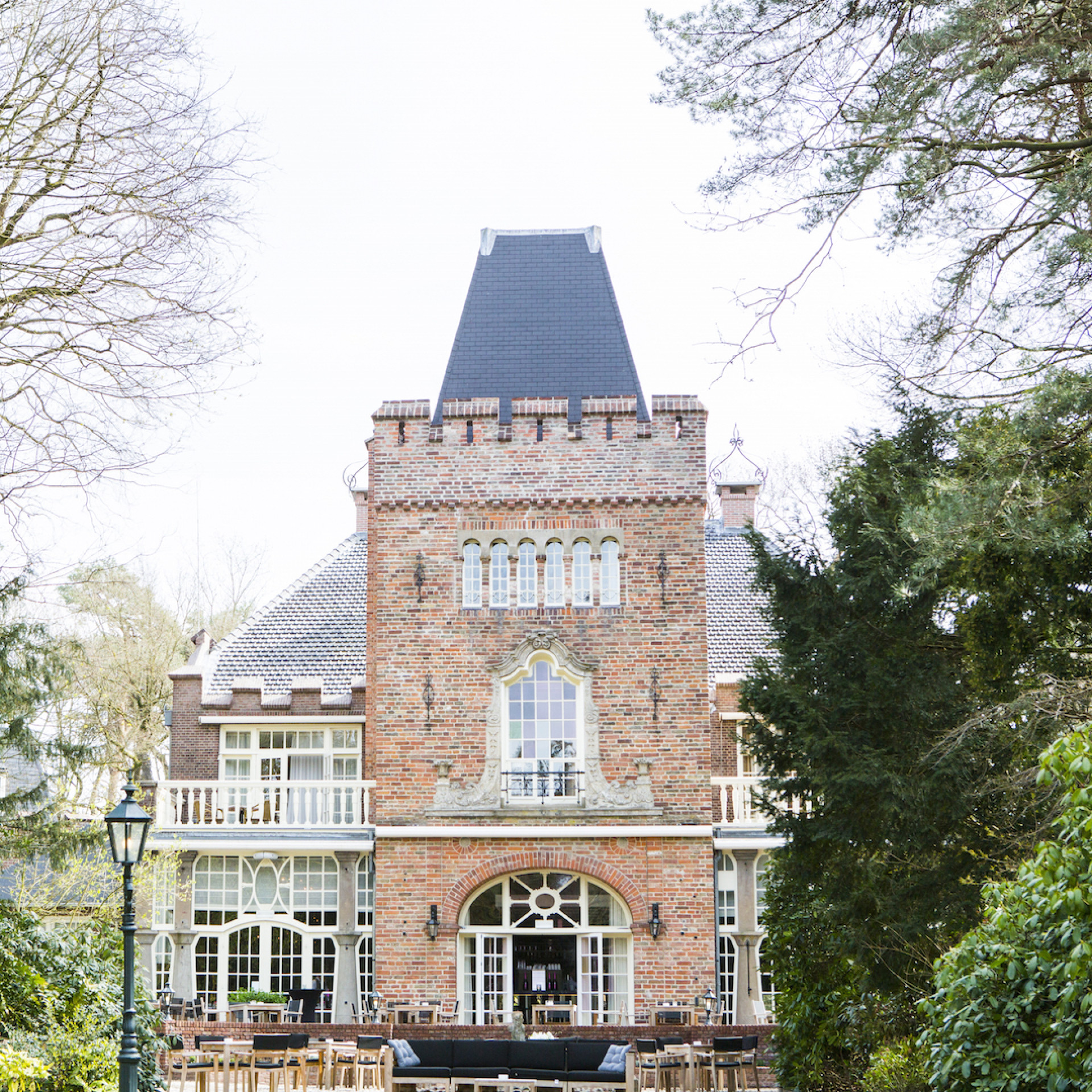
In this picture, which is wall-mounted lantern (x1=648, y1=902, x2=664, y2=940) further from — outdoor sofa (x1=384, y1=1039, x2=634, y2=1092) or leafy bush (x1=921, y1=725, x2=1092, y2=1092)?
leafy bush (x1=921, y1=725, x2=1092, y2=1092)

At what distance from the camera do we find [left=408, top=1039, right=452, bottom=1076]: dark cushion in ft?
49.9

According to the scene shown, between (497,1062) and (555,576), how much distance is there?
8468 millimetres

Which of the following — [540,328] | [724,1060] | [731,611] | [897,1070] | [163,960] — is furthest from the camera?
[731,611]

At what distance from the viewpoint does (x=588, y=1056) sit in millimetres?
15188

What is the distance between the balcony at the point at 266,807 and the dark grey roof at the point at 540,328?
21.1 ft

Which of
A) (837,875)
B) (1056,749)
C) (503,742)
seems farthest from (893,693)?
(503,742)

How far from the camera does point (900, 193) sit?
9.30m


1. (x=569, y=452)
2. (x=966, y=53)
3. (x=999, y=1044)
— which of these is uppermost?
(x=569, y=452)

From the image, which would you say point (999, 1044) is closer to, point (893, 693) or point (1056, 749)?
point (1056, 749)

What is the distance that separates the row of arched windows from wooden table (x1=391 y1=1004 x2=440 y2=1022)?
5987 mm

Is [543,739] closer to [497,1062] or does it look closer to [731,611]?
[731,611]

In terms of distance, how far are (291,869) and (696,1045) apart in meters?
7.85

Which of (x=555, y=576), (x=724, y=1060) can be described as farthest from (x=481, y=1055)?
(x=555, y=576)

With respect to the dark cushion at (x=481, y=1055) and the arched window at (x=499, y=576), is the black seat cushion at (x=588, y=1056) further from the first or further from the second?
the arched window at (x=499, y=576)
